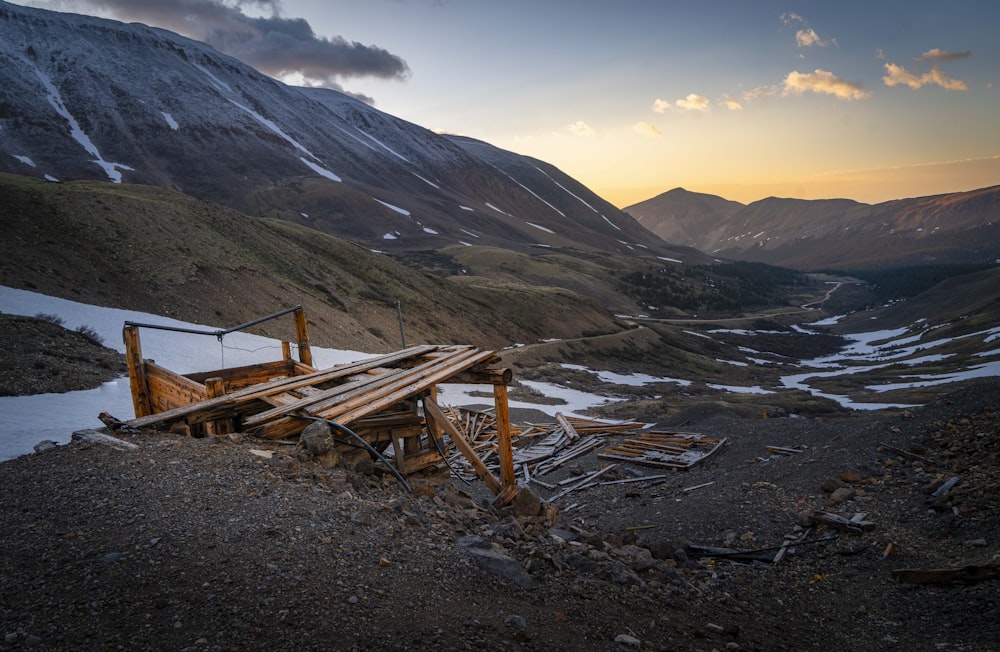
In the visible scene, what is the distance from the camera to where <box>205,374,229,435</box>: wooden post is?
8.30 meters

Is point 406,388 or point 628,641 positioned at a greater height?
point 406,388

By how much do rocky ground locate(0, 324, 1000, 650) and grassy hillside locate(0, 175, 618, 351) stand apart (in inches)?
844

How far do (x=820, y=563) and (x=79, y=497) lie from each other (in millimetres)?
9587

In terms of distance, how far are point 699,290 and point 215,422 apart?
119227mm

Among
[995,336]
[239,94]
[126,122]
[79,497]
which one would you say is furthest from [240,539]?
[239,94]

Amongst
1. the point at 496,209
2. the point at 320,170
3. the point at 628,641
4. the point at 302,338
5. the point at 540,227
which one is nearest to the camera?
the point at 628,641

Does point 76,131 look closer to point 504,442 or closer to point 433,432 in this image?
point 433,432

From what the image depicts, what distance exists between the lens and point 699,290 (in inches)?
4670

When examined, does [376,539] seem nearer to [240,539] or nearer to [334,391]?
[240,539]

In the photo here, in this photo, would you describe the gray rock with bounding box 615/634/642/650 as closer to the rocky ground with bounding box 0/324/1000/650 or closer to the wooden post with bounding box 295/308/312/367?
the rocky ground with bounding box 0/324/1000/650

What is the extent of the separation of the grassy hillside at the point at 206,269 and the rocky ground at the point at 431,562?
21431 millimetres

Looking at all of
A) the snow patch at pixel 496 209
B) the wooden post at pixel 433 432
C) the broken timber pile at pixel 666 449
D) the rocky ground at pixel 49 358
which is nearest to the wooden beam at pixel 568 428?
the broken timber pile at pixel 666 449

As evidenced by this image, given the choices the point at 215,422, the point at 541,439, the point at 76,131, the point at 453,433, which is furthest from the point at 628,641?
the point at 76,131

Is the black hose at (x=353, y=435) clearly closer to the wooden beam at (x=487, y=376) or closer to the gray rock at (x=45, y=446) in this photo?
the wooden beam at (x=487, y=376)
